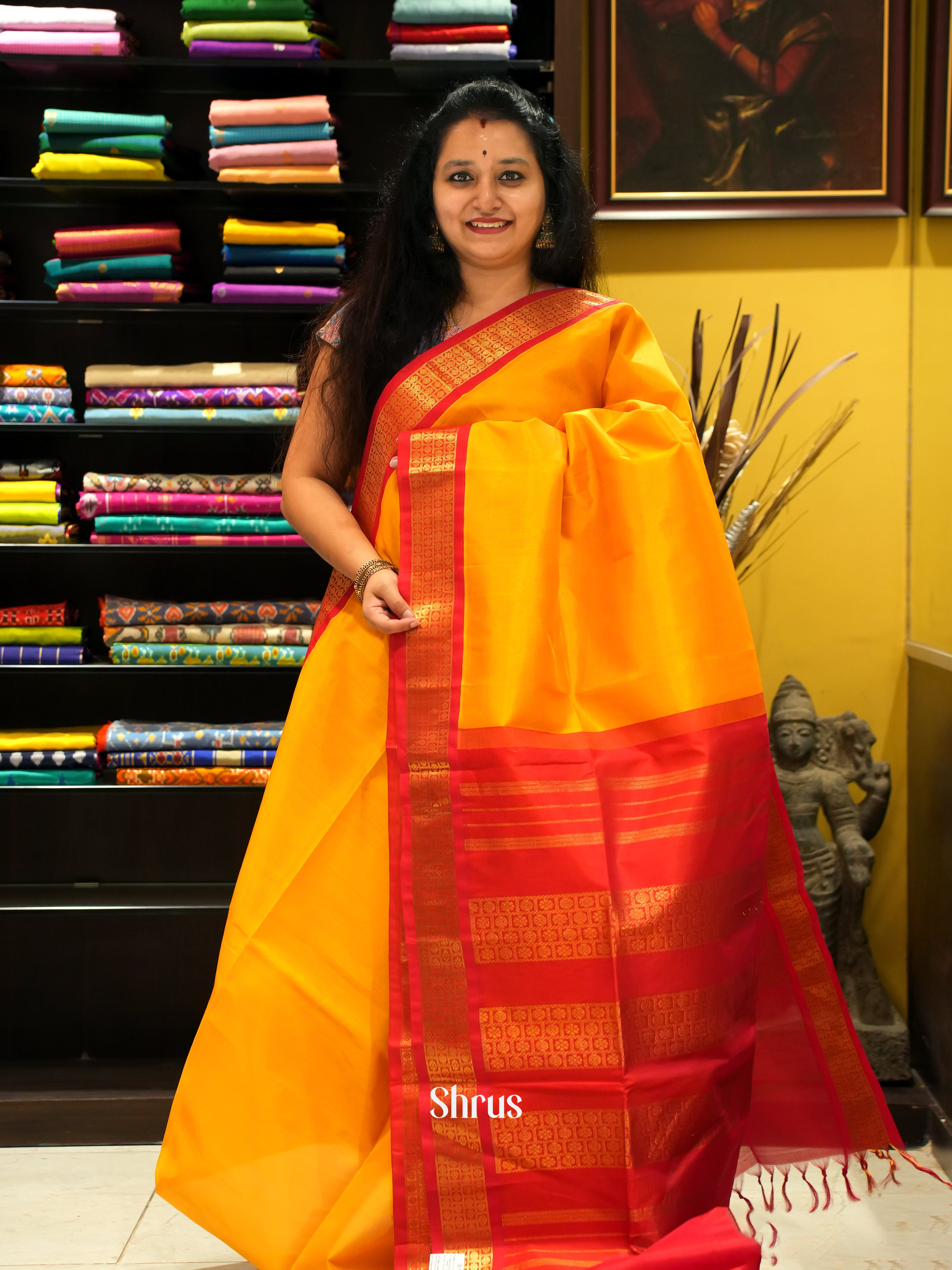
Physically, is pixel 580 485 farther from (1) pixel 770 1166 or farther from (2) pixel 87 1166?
(2) pixel 87 1166

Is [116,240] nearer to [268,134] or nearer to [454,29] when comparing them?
[268,134]

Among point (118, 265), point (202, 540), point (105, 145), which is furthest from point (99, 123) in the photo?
point (202, 540)

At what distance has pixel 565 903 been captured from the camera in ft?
4.68

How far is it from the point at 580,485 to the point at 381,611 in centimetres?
31

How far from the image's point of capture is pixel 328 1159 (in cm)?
156

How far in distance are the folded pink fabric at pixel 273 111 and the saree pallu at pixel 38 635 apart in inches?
43.2

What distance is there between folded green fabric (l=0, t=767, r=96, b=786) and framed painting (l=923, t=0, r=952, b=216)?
222 centimetres

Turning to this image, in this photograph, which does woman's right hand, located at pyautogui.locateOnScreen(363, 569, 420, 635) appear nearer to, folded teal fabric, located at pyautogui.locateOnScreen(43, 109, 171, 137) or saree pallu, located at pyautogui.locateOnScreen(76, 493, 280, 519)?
saree pallu, located at pyautogui.locateOnScreen(76, 493, 280, 519)

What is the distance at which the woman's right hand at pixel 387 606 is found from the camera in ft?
5.02

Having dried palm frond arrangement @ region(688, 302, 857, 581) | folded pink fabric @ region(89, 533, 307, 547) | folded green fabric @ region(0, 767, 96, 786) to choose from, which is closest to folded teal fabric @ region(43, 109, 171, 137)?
folded pink fabric @ region(89, 533, 307, 547)

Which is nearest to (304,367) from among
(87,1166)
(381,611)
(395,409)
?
(395,409)

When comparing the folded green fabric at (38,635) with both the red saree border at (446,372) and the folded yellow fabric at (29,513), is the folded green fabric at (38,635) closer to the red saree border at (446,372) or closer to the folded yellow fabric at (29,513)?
the folded yellow fabric at (29,513)

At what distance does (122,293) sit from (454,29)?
0.86m

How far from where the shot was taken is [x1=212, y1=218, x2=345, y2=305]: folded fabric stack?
241cm
